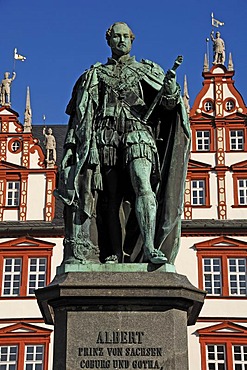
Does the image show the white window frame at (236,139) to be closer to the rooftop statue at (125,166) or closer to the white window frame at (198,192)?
the white window frame at (198,192)

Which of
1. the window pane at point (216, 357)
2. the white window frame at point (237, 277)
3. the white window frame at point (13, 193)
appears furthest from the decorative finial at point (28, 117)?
the window pane at point (216, 357)

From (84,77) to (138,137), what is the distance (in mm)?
779

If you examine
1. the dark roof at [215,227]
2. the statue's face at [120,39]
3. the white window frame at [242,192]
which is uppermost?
the white window frame at [242,192]

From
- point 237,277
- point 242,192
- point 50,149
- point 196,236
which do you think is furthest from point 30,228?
point 242,192

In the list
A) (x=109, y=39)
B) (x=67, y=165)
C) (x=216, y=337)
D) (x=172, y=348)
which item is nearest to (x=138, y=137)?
(x=67, y=165)

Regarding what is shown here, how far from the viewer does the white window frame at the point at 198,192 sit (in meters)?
25.6

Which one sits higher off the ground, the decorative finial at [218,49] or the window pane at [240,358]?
the decorative finial at [218,49]

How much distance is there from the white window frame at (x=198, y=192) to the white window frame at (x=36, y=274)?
16.8 feet

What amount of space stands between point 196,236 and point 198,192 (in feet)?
4.76

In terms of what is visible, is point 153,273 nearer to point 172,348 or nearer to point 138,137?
point 172,348

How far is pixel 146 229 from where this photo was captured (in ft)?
20.2

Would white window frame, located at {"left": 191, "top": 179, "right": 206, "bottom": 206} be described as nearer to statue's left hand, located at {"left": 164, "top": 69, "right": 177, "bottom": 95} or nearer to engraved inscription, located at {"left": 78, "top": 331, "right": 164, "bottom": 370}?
statue's left hand, located at {"left": 164, "top": 69, "right": 177, "bottom": 95}

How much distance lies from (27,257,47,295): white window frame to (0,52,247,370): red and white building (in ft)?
0.10

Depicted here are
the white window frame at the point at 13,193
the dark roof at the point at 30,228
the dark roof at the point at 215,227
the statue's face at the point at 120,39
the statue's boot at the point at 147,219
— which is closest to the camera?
the statue's boot at the point at 147,219
